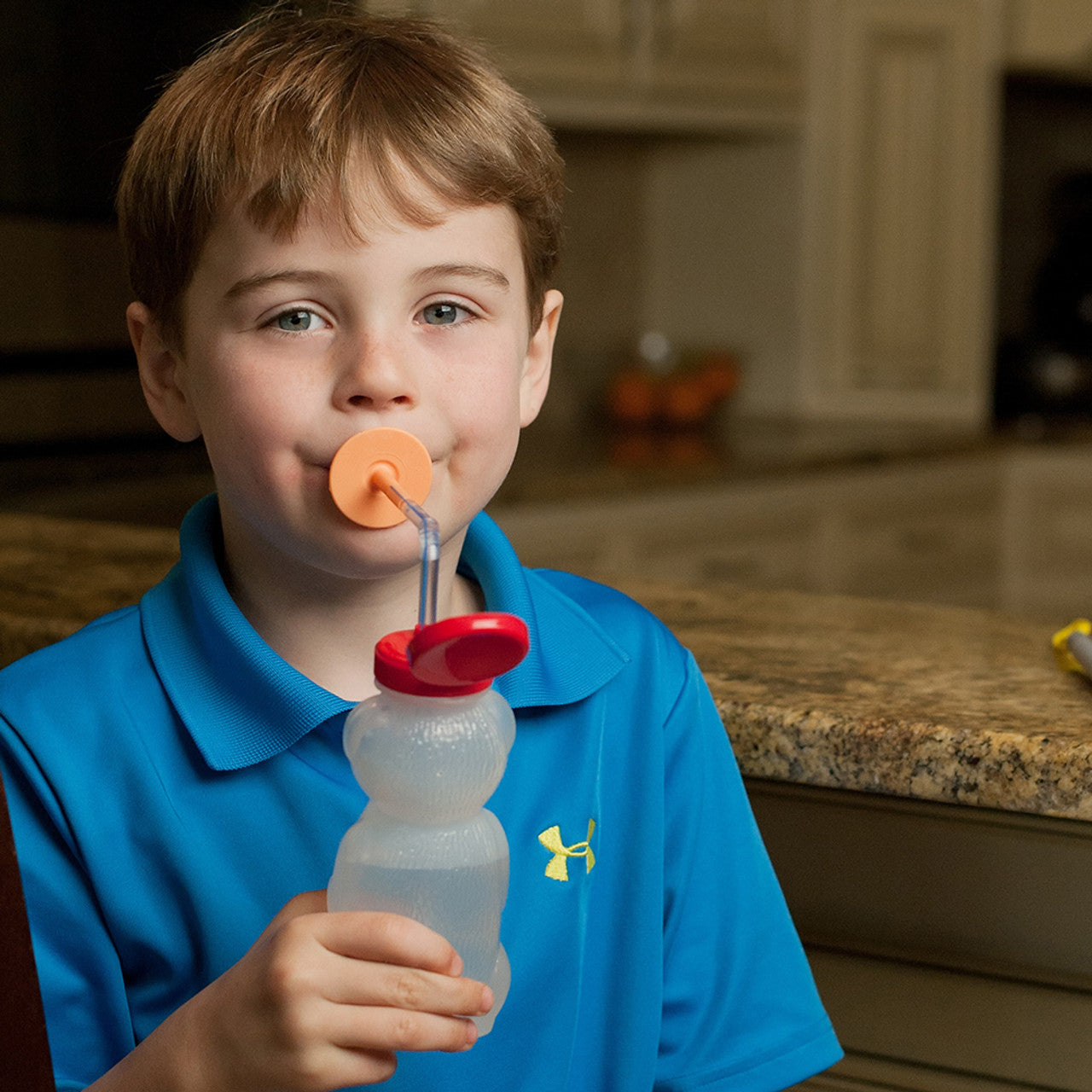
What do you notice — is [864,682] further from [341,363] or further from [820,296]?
[820,296]

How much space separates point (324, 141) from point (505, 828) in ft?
1.10

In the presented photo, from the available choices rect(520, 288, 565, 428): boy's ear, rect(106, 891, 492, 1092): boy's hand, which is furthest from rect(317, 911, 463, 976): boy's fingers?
rect(520, 288, 565, 428): boy's ear

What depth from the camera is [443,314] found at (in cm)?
70

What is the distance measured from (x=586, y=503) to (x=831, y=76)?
5.42 feet

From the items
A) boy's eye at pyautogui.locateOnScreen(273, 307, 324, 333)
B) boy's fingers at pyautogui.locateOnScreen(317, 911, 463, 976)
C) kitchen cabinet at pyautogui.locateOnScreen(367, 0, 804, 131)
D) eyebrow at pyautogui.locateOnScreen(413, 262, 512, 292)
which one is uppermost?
kitchen cabinet at pyautogui.locateOnScreen(367, 0, 804, 131)

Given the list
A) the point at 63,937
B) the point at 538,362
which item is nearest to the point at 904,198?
the point at 538,362

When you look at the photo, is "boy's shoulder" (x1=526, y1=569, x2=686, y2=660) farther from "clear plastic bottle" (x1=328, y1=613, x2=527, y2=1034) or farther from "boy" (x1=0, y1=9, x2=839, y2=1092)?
"clear plastic bottle" (x1=328, y1=613, x2=527, y2=1034)

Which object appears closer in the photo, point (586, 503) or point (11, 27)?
point (11, 27)

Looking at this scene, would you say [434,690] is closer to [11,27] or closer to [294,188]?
[294,188]

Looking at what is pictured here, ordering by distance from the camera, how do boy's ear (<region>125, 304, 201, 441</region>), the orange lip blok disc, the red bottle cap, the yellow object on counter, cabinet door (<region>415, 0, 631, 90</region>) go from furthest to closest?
cabinet door (<region>415, 0, 631, 90</region>), the yellow object on counter, boy's ear (<region>125, 304, 201, 441</region>), the orange lip blok disc, the red bottle cap

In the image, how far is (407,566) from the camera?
68 cm

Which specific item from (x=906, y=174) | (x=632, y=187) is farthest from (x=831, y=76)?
(x=632, y=187)

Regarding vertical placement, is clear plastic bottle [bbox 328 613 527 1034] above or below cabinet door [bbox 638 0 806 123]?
below

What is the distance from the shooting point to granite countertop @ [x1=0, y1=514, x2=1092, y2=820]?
796 mm
